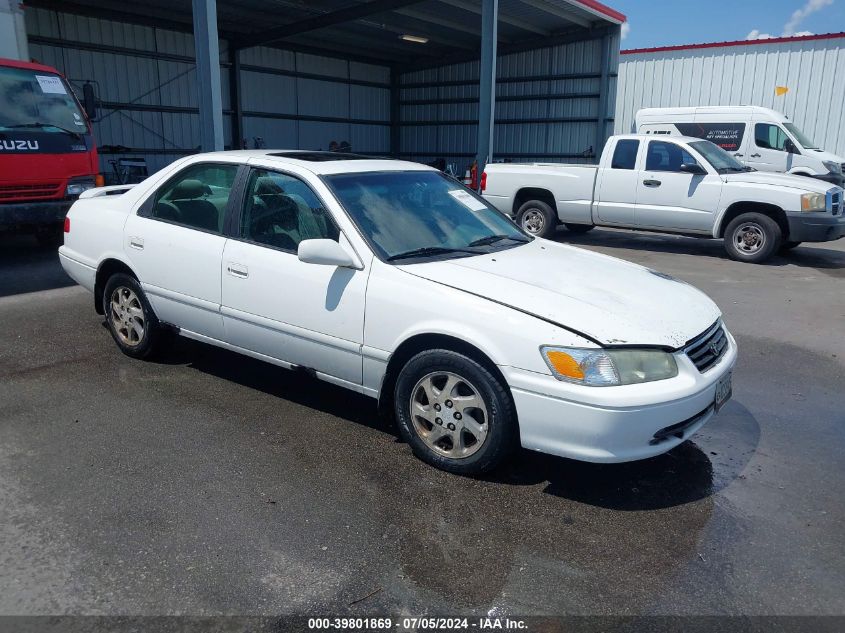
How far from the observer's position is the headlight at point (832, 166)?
14.3 meters

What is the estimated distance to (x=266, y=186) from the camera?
14.2 ft

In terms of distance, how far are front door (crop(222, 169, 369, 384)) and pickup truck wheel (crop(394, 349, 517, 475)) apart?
379 millimetres

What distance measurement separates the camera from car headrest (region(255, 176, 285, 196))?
429cm

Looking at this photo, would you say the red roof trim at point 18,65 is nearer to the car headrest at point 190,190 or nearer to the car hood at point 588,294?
the car headrest at point 190,190

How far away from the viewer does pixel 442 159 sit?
942 inches

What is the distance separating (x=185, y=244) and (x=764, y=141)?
13710 mm

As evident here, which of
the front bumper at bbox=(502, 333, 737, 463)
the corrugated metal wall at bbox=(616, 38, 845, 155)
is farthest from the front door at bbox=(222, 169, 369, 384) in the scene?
the corrugated metal wall at bbox=(616, 38, 845, 155)

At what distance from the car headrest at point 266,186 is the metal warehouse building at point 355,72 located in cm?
1042

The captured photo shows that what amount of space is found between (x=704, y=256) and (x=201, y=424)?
891 cm

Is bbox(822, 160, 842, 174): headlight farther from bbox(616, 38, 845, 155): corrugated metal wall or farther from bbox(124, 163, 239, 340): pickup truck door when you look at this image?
bbox(124, 163, 239, 340): pickup truck door

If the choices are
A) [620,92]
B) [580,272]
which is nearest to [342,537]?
[580,272]

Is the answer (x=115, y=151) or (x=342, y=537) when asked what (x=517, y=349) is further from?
(x=115, y=151)

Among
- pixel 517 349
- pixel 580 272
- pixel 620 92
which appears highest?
pixel 620 92

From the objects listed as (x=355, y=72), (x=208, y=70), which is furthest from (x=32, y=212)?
(x=355, y=72)
